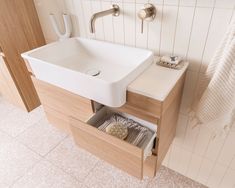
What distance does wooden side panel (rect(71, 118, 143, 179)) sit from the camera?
746 mm

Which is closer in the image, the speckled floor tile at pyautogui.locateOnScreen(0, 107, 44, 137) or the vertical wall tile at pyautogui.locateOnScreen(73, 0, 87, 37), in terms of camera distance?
the vertical wall tile at pyautogui.locateOnScreen(73, 0, 87, 37)

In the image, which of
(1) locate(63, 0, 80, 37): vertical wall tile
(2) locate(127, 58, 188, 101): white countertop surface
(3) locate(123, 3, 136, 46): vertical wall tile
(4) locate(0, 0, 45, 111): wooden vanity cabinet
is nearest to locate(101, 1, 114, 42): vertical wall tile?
(3) locate(123, 3, 136, 46): vertical wall tile

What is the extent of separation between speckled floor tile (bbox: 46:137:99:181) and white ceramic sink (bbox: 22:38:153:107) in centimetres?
73

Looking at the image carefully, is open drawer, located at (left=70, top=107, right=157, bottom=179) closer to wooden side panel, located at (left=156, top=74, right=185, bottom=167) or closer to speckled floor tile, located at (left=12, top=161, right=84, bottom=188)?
wooden side panel, located at (left=156, top=74, right=185, bottom=167)

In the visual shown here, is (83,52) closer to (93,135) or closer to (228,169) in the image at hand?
(93,135)

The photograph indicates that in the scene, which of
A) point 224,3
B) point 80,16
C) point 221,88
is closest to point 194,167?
point 221,88

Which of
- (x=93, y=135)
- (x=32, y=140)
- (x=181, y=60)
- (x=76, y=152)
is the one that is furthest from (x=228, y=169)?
(x=32, y=140)

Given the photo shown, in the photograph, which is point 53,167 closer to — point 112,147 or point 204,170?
point 112,147

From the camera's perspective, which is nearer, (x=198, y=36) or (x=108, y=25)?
(x=198, y=36)

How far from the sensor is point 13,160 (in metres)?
1.46

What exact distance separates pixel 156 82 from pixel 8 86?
1537 millimetres

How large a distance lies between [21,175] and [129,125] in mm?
945

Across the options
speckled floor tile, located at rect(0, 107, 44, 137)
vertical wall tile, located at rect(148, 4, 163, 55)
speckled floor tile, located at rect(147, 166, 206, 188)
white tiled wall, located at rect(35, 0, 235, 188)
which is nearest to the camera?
white tiled wall, located at rect(35, 0, 235, 188)

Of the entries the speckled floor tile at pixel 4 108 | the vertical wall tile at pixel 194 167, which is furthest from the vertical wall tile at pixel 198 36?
the speckled floor tile at pixel 4 108
